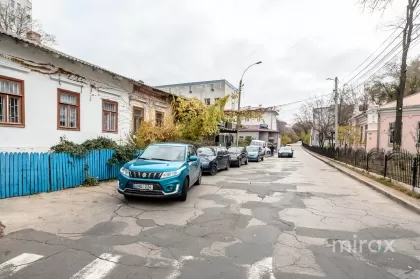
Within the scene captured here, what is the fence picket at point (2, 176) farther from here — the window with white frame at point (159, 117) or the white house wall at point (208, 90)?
the white house wall at point (208, 90)

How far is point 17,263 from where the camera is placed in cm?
367

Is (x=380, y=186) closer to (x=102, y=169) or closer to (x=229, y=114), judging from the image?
(x=102, y=169)

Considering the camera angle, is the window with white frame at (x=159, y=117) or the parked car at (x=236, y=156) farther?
the parked car at (x=236, y=156)

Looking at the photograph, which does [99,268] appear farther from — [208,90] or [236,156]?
[208,90]

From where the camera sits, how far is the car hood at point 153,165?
702cm

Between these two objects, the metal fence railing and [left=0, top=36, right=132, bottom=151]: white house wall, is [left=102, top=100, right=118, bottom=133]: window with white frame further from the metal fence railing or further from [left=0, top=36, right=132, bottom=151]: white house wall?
the metal fence railing

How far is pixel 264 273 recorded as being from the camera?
3.54m

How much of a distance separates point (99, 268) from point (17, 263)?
1.17 metres

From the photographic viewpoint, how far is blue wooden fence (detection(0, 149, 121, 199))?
7367 millimetres

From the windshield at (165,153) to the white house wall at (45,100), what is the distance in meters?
4.53

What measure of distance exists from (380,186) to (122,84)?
12997 mm

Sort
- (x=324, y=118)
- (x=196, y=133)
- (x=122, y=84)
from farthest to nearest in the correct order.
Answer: (x=324, y=118) < (x=196, y=133) < (x=122, y=84)

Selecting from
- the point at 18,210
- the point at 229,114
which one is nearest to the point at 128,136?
the point at 18,210

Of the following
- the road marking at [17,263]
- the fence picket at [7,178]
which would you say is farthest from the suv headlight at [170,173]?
the fence picket at [7,178]
